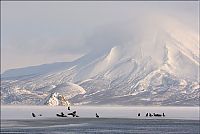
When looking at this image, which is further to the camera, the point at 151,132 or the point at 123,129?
the point at 123,129

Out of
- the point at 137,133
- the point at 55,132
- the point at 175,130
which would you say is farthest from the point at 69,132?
the point at 175,130

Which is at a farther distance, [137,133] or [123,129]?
[123,129]

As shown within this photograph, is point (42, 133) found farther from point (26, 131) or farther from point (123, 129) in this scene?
point (123, 129)

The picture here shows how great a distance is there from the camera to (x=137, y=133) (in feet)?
347

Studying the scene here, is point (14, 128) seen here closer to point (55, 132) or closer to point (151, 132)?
point (55, 132)

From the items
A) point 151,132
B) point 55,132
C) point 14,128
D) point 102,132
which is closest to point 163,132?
point 151,132

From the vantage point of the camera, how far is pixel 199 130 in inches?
4301

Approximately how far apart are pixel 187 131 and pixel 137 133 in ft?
31.3

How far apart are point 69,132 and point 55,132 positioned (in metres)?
2.34

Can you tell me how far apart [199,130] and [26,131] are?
29.6 meters

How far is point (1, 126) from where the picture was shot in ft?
375

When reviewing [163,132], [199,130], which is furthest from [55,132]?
[199,130]

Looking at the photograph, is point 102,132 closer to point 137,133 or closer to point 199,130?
point 137,133

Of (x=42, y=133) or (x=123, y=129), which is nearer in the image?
(x=42, y=133)
